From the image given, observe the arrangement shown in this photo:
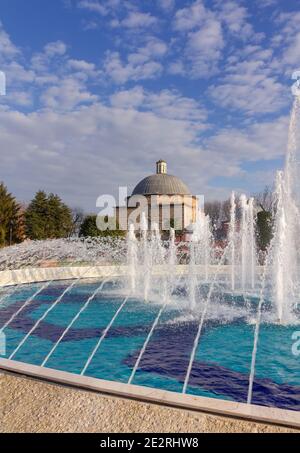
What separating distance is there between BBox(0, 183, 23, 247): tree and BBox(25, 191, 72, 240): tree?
134cm

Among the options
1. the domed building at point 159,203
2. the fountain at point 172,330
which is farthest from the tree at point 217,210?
the fountain at point 172,330

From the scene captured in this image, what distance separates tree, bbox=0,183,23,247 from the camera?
24.7 metres

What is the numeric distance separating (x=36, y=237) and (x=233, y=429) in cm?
2602

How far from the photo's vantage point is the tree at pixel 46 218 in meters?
27.7

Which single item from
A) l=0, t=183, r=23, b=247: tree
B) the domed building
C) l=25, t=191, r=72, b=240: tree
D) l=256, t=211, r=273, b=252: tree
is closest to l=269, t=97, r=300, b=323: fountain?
l=256, t=211, r=273, b=252: tree

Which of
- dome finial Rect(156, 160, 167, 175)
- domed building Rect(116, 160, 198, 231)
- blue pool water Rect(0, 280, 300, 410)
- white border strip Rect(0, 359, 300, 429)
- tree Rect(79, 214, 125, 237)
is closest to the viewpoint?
white border strip Rect(0, 359, 300, 429)

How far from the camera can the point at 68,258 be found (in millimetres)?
20984

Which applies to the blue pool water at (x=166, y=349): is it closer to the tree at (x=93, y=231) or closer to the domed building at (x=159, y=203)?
the tree at (x=93, y=231)

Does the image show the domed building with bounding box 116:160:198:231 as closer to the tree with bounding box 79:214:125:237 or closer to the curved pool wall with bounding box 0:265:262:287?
the tree with bounding box 79:214:125:237

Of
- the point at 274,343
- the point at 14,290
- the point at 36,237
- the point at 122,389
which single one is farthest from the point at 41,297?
the point at 36,237

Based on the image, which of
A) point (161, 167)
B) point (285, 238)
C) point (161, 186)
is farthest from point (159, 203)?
point (285, 238)

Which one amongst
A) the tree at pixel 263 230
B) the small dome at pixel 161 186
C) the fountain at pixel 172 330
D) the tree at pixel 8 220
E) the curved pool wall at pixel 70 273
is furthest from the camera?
the small dome at pixel 161 186

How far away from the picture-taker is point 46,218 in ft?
94.7

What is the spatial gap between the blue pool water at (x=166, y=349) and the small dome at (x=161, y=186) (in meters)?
38.9
